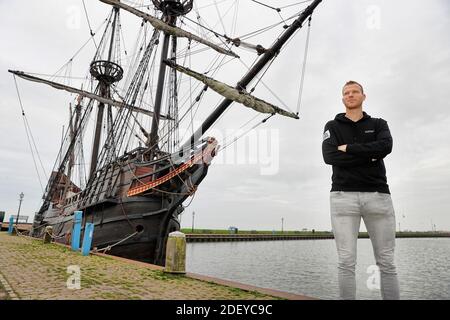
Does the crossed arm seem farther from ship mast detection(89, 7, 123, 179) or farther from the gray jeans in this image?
ship mast detection(89, 7, 123, 179)

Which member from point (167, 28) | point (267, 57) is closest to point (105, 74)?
point (167, 28)

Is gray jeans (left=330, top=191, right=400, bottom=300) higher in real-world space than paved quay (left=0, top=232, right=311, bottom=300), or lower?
higher

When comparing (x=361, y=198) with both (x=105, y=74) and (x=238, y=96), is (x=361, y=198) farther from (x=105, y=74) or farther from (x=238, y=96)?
(x=105, y=74)

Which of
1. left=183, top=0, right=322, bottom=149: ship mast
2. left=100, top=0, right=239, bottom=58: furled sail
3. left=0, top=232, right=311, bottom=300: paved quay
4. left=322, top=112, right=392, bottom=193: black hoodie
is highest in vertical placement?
left=100, top=0, right=239, bottom=58: furled sail

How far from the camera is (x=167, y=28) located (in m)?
19.9

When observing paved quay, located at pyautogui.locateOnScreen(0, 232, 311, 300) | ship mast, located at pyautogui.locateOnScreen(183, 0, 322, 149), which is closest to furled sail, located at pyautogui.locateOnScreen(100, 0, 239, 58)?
ship mast, located at pyautogui.locateOnScreen(183, 0, 322, 149)

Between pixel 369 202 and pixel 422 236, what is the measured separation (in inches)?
7616

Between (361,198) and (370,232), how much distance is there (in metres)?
0.34

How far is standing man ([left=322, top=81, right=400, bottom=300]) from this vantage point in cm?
272

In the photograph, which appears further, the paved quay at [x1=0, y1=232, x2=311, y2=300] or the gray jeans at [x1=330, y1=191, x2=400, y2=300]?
the paved quay at [x1=0, y1=232, x2=311, y2=300]

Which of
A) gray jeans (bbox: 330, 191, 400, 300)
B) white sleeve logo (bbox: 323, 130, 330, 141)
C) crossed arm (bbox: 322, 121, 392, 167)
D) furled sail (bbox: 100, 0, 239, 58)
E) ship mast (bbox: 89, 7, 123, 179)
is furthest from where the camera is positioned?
ship mast (bbox: 89, 7, 123, 179)

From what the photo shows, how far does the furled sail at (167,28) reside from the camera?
65.1ft

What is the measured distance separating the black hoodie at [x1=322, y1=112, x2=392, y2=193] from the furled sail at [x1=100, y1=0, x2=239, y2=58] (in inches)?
755
